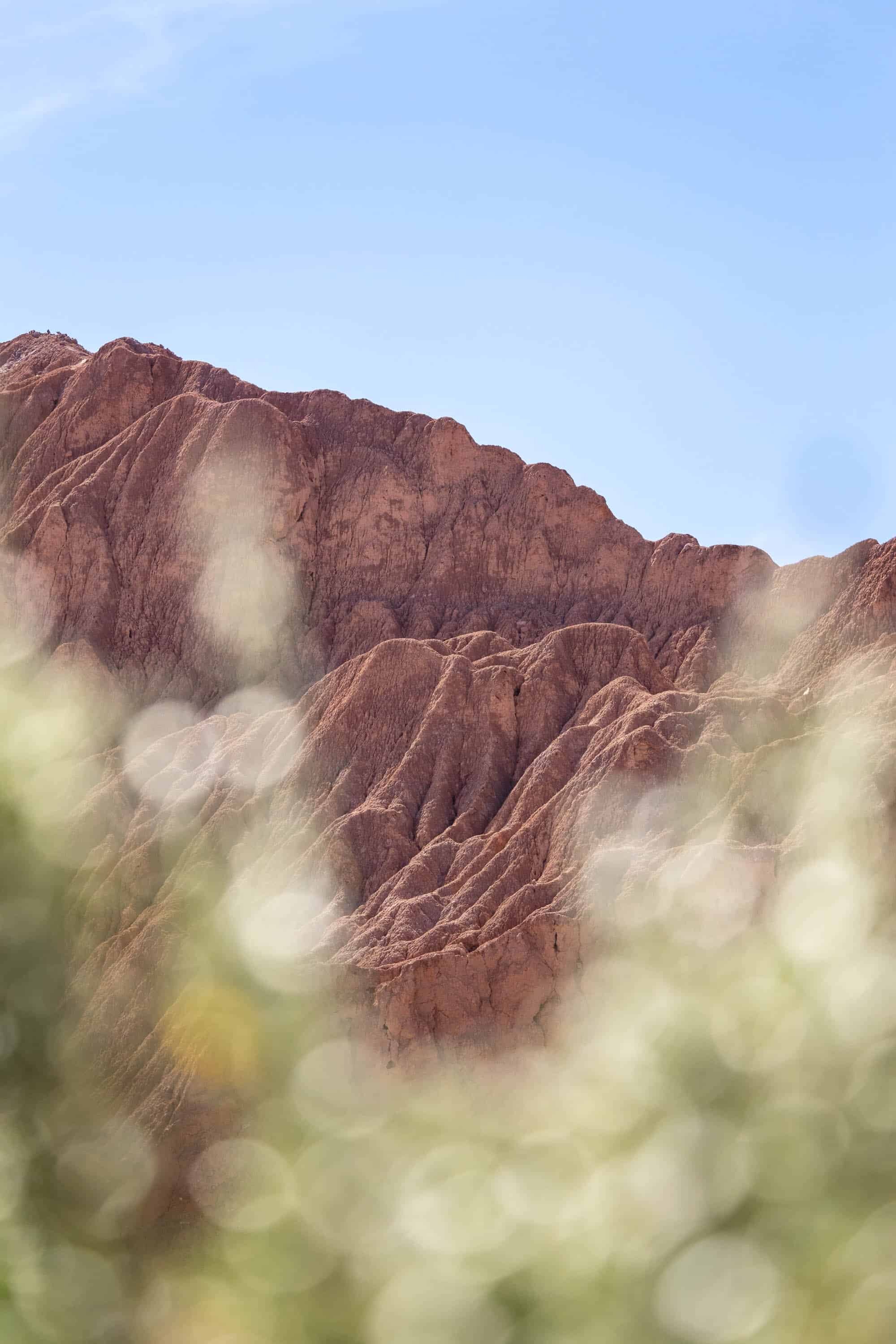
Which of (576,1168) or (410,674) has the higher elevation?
(410,674)

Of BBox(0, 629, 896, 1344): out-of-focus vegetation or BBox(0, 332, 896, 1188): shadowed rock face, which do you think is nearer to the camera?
BBox(0, 629, 896, 1344): out-of-focus vegetation

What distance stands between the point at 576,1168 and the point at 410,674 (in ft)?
59.7

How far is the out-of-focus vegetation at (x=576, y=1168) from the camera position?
86.4 feet

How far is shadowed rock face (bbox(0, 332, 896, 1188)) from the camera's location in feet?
112

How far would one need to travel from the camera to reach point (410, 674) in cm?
4547

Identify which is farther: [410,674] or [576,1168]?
[410,674]

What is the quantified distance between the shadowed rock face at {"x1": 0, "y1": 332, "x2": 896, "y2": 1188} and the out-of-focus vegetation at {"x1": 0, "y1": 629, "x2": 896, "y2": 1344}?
3.12 ft

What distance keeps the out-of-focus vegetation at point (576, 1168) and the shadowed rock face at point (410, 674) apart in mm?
951

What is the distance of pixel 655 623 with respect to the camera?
50031 mm

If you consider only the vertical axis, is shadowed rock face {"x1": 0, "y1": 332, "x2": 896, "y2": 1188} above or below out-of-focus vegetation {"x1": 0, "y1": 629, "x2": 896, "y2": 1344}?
above

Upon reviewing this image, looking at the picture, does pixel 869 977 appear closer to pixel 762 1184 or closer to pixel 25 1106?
pixel 762 1184

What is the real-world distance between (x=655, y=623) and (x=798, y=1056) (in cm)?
2318

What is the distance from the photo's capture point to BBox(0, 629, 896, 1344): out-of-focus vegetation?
26.3 meters

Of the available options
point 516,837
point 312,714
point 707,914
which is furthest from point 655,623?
point 707,914
